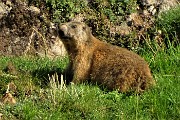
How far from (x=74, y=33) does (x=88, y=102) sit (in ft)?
6.85

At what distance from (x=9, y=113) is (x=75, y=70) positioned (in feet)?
7.23

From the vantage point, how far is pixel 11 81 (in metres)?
7.87

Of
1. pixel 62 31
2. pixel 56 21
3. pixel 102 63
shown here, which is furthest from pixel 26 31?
pixel 102 63

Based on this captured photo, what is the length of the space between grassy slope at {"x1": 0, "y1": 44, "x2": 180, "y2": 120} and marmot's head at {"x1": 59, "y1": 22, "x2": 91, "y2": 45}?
1.00 metres

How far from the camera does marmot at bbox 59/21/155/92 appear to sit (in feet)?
25.2

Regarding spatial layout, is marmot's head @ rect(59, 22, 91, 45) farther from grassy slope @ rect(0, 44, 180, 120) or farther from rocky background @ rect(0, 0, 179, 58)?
rocky background @ rect(0, 0, 179, 58)

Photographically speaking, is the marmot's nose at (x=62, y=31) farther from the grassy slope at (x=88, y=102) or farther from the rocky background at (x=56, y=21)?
the rocky background at (x=56, y=21)

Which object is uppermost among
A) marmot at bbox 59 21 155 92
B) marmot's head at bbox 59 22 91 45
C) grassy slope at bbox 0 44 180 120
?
marmot's head at bbox 59 22 91 45

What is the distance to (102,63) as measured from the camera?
8273 mm

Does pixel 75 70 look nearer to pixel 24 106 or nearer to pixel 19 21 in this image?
pixel 24 106

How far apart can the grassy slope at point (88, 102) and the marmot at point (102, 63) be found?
29 cm

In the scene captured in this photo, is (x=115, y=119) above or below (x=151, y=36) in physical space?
below

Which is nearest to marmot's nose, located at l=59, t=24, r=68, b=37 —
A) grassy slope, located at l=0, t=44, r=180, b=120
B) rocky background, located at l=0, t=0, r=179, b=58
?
grassy slope, located at l=0, t=44, r=180, b=120

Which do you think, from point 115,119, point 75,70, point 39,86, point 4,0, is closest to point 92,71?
point 75,70
